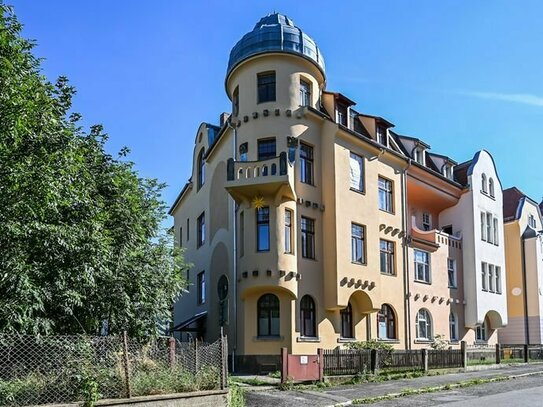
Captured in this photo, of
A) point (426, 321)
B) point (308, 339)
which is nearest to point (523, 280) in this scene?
point (426, 321)

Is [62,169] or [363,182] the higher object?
[363,182]

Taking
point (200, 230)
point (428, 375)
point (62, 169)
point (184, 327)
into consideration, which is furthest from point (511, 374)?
point (62, 169)

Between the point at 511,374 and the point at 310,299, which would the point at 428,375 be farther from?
the point at 310,299

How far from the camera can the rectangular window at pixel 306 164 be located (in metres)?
26.2

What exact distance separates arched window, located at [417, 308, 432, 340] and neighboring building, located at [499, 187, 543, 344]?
11.7m

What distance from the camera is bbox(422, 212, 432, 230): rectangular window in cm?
3650

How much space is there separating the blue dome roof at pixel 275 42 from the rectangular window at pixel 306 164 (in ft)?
12.3

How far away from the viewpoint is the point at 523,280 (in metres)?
41.5

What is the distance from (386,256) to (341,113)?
734 cm

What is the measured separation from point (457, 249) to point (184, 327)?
16.5 meters

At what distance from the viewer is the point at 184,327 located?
3078 cm

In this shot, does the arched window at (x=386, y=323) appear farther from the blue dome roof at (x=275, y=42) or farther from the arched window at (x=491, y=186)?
the arched window at (x=491, y=186)

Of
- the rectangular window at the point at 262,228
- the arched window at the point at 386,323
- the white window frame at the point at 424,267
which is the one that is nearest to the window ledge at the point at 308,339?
the rectangular window at the point at 262,228

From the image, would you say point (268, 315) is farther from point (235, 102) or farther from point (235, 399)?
point (235, 399)
